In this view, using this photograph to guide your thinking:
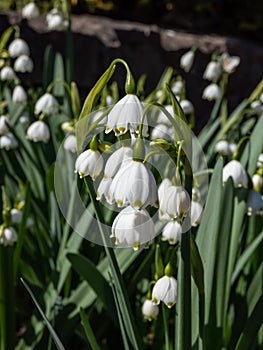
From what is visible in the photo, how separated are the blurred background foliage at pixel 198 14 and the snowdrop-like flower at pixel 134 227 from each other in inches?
186

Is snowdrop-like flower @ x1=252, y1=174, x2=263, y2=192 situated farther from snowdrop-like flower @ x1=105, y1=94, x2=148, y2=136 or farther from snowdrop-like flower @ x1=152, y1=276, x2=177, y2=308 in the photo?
snowdrop-like flower @ x1=105, y1=94, x2=148, y2=136

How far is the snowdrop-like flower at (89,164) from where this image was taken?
4.00ft

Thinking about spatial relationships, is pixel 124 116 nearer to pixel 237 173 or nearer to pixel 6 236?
pixel 237 173

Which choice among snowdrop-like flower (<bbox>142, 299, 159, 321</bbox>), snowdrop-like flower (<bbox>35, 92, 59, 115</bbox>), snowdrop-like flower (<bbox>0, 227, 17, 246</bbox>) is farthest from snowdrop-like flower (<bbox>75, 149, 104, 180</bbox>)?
snowdrop-like flower (<bbox>35, 92, 59, 115</bbox>)

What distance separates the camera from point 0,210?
2178mm

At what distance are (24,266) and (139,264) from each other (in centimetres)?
51

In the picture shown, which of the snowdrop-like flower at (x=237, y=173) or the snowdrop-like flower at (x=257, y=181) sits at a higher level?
the snowdrop-like flower at (x=237, y=173)

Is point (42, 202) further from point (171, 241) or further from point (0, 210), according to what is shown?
point (171, 241)

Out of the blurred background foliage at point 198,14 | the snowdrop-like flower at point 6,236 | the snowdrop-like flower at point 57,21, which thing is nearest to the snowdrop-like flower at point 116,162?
the snowdrop-like flower at point 6,236

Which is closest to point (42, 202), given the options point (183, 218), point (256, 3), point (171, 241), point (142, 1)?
point (171, 241)

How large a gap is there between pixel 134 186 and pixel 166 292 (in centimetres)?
39

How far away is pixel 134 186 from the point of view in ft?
3.51

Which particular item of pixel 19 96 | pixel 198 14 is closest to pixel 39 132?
pixel 19 96

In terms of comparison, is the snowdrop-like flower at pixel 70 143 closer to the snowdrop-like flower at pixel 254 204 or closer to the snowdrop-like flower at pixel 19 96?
the snowdrop-like flower at pixel 19 96
